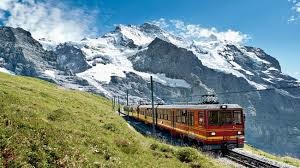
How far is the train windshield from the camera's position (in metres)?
A: 33.0

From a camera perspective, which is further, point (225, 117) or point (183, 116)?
point (183, 116)

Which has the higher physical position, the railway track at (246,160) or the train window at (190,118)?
the train window at (190,118)

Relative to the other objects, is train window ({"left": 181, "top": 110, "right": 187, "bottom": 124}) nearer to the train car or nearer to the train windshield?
the train car

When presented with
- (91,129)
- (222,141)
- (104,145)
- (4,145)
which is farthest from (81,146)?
(222,141)

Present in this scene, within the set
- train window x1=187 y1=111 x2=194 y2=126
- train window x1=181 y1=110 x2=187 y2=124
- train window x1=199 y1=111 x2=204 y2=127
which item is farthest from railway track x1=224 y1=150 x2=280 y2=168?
train window x1=181 y1=110 x2=187 y2=124

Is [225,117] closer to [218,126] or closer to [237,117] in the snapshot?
[218,126]

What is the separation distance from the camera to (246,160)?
95.6 ft

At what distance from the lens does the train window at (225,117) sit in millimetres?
33188

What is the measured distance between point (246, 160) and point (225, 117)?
203 inches

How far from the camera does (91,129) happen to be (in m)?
21.1

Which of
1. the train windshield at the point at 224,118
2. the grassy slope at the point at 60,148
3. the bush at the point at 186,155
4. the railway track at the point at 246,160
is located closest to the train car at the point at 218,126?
the train windshield at the point at 224,118

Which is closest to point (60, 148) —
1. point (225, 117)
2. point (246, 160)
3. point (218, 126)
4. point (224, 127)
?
point (246, 160)

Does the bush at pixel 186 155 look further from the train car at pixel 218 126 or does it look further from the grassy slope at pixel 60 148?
the train car at pixel 218 126

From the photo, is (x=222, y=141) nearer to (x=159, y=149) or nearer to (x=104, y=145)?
(x=159, y=149)
